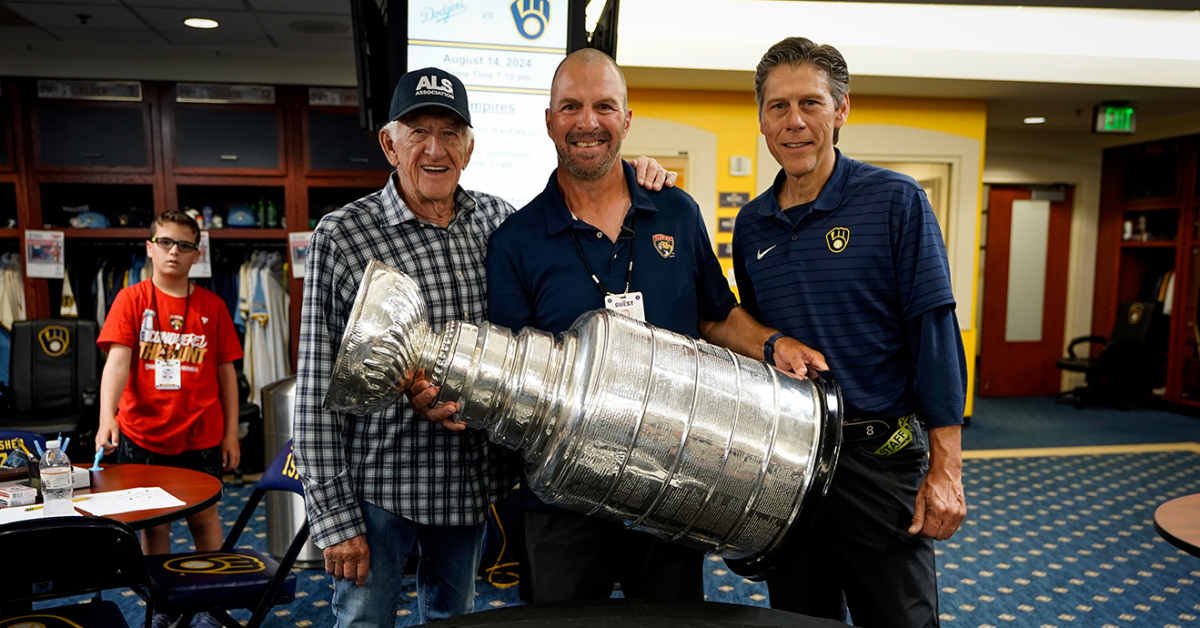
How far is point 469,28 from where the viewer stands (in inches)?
116

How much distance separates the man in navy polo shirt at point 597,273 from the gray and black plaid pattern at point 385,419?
0.15 metres

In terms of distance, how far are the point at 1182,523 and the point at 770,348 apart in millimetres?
1767

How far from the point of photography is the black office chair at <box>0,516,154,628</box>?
1.90 meters

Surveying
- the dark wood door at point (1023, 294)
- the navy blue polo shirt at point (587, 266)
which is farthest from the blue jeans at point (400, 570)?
the dark wood door at point (1023, 294)

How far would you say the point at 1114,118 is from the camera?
678 cm

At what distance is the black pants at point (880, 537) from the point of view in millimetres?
1473

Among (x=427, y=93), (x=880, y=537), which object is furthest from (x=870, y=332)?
(x=427, y=93)

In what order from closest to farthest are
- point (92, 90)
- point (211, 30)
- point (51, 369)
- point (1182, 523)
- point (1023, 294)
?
1. point (1182, 523)
2. point (51, 369)
3. point (211, 30)
4. point (92, 90)
5. point (1023, 294)

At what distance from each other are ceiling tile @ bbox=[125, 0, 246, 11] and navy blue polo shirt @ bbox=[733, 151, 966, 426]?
432cm

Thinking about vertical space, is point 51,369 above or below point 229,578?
above

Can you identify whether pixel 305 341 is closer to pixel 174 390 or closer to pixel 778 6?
pixel 174 390

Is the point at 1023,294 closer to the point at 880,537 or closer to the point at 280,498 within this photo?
the point at 280,498

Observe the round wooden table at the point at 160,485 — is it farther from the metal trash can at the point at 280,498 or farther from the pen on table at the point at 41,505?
the metal trash can at the point at 280,498

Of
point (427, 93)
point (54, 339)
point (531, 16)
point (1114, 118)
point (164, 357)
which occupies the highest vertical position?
point (1114, 118)
